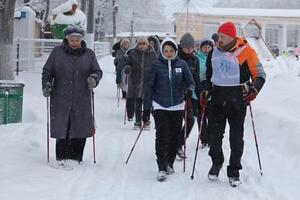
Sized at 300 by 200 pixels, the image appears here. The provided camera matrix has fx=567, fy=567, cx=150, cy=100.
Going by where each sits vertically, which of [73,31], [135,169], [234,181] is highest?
[73,31]

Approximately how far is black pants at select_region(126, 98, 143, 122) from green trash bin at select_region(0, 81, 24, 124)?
2384 mm

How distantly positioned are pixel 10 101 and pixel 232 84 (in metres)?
5.69

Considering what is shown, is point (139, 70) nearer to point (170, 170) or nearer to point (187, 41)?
point (187, 41)

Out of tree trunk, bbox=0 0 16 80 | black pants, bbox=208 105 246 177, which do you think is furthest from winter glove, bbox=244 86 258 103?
tree trunk, bbox=0 0 16 80

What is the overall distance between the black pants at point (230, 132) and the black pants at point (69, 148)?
188 cm

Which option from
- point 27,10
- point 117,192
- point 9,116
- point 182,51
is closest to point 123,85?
point 9,116

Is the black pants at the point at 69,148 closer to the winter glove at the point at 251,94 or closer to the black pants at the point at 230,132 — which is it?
the black pants at the point at 230,132

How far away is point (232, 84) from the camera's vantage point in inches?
264

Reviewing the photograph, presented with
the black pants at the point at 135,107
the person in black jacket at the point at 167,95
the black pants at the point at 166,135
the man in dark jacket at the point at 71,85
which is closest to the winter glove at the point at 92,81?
the man in dark jacket at the point at 71,85

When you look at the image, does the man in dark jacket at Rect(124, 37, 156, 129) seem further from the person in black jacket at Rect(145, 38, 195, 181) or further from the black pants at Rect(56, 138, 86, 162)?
the person in black jacket at Rect(145, 38, 195, 181)

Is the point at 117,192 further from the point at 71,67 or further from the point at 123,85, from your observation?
the point at 123,85

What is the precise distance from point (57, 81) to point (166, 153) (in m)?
1.74

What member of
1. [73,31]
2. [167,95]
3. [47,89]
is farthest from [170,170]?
[73,31]

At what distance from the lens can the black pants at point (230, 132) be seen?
676cm
